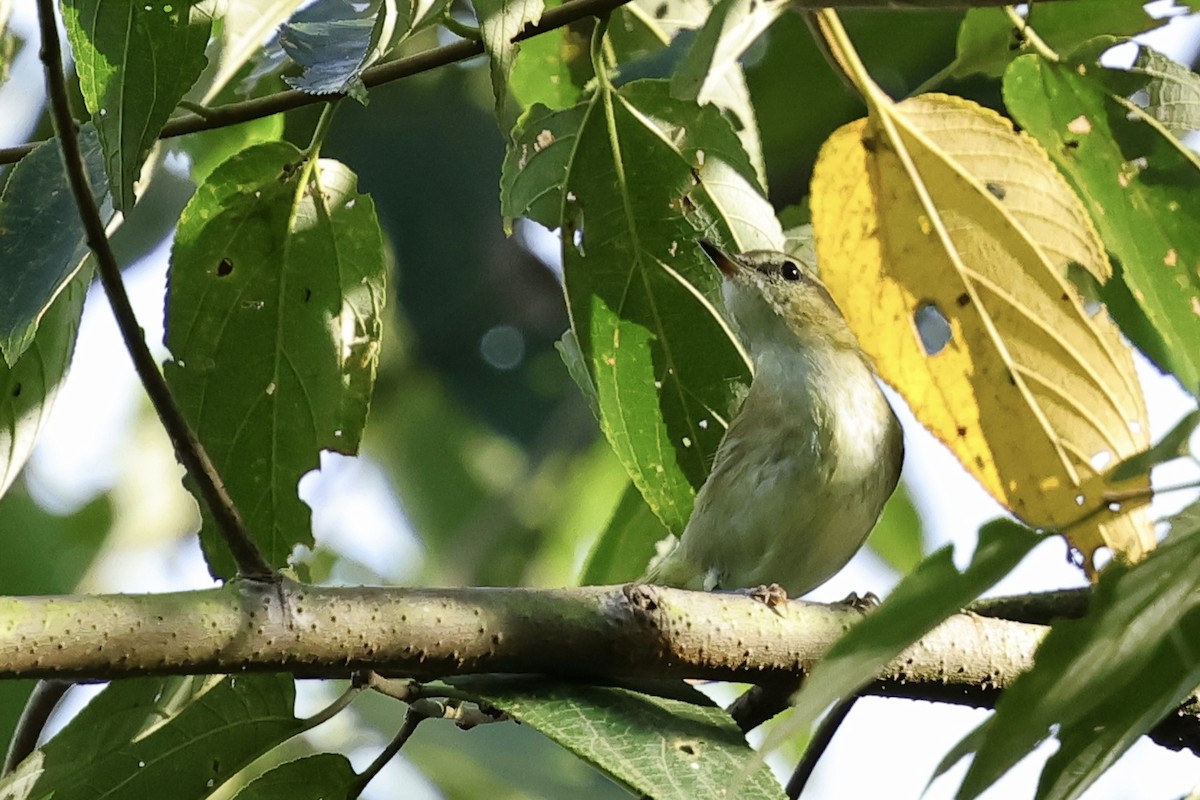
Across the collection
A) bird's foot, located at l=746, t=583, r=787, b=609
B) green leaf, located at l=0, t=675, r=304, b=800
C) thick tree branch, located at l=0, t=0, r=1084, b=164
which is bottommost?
green leaf, located at l=0, t=675, r=304, b=800

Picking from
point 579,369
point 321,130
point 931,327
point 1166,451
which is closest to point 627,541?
point 579,369

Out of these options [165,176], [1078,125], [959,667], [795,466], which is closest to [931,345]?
[1078,125]

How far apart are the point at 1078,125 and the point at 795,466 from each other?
144 centimetres

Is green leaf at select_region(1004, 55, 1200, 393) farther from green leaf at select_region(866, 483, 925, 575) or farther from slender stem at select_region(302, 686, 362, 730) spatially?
green leaf at select_region(866, 483, 925, 575)

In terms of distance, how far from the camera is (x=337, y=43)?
193 cm

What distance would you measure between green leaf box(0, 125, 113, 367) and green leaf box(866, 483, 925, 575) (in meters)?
2.56

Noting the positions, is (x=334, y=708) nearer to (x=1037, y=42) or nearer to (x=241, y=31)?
(x=241, y=31)

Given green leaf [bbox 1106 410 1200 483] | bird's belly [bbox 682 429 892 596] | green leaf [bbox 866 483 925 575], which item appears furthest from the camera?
green leaf [bbox 866 483 925 575]

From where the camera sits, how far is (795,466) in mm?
3500

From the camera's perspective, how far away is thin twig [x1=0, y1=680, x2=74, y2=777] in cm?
198

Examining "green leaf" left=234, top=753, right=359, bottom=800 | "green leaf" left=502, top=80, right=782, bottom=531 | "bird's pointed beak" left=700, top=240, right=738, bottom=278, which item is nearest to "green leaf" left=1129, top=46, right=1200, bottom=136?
"green leaf" left=502, top=80, right=782, bottom=531

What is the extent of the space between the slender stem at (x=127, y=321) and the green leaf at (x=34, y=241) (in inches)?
10.9

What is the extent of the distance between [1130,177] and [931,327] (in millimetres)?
372

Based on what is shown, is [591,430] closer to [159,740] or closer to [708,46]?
[159,740]
